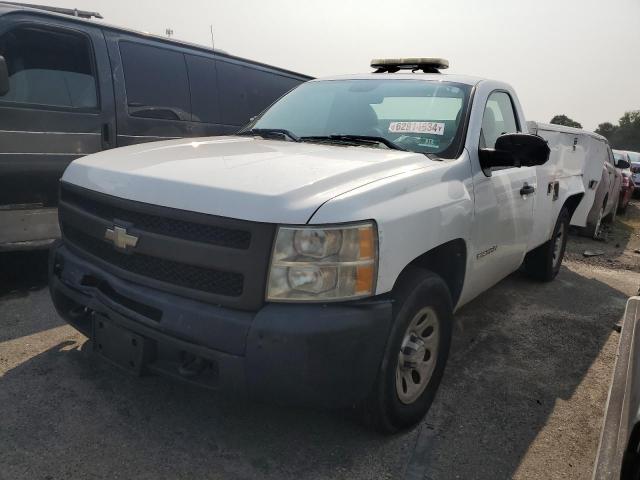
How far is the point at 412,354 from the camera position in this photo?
2520mm

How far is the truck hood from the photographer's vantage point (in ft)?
6.69

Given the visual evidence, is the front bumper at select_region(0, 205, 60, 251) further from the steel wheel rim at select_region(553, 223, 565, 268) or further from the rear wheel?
the rear wheel

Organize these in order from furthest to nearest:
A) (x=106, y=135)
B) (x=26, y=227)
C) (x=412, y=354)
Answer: (x=106, y=135) → (x=26, y=227) → (x=412, y=354)

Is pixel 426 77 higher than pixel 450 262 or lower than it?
higher

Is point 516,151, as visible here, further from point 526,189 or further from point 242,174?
point 242,174

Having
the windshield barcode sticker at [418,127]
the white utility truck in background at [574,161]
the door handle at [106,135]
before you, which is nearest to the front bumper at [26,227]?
the door handle at [106,135]

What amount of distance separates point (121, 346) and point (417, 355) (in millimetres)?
1373

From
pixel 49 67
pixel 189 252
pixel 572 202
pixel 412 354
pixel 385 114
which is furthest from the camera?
pixel 572 202

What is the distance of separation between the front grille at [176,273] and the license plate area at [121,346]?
263 millimetres

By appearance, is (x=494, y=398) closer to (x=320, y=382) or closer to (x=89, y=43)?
(x=320, y=382)

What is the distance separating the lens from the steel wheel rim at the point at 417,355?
2.52 m

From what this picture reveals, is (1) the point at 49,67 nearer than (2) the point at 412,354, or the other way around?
(2) the point at 412,354

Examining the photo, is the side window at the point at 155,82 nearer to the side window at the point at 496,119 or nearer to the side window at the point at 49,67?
the side window at the point at 49,67

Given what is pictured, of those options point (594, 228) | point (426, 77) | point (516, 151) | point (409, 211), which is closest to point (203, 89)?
point (426, 77)
